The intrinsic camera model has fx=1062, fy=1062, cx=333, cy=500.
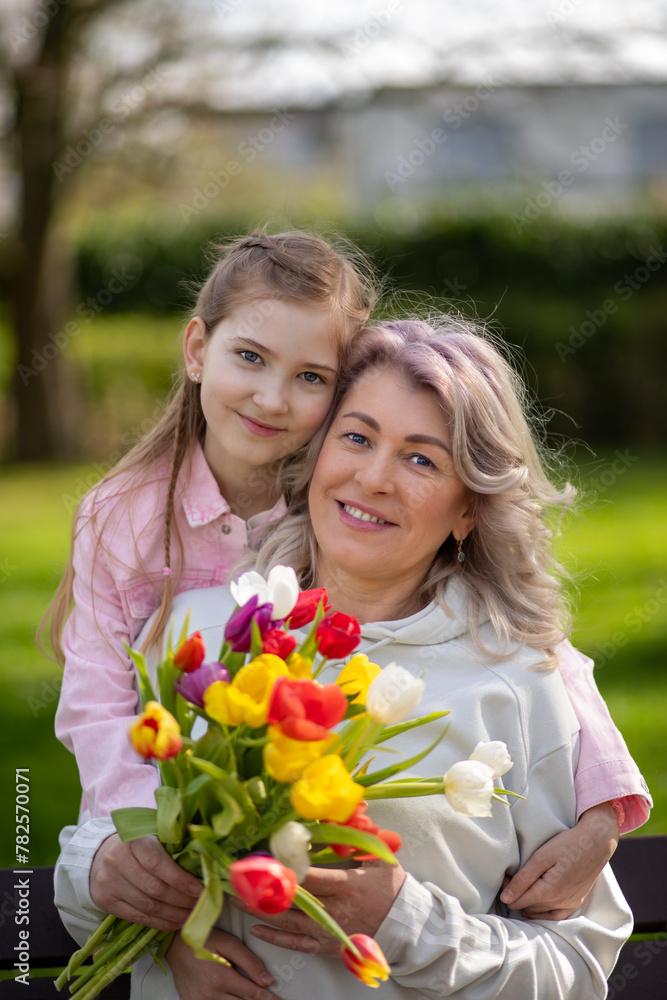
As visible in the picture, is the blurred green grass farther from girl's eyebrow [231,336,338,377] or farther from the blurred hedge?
the blurred hedge

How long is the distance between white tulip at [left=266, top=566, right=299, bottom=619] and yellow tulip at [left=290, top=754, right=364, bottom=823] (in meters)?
0.30

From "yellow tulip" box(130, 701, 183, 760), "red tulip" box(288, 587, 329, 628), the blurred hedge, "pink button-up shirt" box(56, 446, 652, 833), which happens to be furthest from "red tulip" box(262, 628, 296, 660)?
the blurred hedge

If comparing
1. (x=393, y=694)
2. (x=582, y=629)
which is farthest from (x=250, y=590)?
(x=582, y=629)

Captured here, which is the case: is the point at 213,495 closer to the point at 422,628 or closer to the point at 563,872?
the point at 422,628

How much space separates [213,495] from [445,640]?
79 cm

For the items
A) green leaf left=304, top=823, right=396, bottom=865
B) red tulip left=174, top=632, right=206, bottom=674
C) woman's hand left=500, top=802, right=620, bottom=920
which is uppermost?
red tulip left=174, top=632, right=206, bottom=674

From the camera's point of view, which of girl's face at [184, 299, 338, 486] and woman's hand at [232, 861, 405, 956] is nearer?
woman's hand at [232, 861, 405, 956]

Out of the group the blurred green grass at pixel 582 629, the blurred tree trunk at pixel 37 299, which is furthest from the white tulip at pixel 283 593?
the blurred tree trunk at pixel 37 299

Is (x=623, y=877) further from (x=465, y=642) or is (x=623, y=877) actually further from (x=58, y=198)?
(x=58, y=198)

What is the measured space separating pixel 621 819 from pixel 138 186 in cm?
1219

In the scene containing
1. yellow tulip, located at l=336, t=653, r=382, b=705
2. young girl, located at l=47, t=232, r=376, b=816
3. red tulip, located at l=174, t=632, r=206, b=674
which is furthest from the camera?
young girl, located at l=47, t=232, r=376, b=816

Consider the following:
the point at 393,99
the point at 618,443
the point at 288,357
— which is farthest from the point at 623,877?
the point at 618,443

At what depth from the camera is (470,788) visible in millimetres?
1789

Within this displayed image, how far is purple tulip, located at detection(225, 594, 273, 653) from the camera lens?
1.78m
